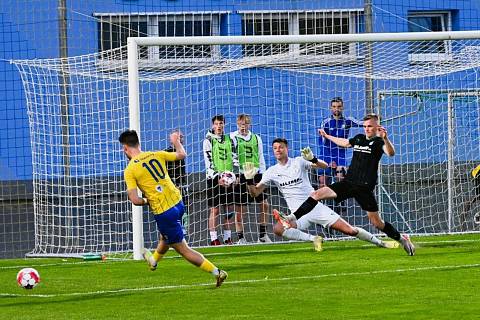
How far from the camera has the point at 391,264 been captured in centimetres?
1538

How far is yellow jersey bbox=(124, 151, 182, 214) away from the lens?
13.8 metres

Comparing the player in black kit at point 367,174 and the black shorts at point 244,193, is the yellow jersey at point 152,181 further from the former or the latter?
the black shorts at point 244,193

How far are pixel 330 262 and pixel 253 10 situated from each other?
13.0 m

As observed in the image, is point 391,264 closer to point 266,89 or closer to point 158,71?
point 158,71

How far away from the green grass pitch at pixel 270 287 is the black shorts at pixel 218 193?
67.9 inches

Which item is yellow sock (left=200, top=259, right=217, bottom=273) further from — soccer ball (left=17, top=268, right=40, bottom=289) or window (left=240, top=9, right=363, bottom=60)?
window (left=240, top=9, right=363, bottom=60)

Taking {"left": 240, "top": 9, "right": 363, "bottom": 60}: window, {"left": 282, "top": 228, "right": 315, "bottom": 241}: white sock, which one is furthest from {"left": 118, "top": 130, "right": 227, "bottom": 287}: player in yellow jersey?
{"left": 240, "top": 9, "right": 363, "bottom": 60}: window

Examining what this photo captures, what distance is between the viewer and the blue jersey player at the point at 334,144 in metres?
19.8

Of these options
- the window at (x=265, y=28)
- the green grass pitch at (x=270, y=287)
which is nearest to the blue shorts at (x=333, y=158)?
the window at (x=265, y=28)

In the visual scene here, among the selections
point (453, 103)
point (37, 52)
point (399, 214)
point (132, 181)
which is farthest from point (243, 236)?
point (37, 52)

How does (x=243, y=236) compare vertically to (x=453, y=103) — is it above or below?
below

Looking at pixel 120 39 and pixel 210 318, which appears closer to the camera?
pixel 210 318

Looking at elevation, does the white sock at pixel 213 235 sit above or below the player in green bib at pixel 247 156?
A: below

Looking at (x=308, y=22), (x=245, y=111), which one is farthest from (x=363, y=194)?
(x=308, y=22)
